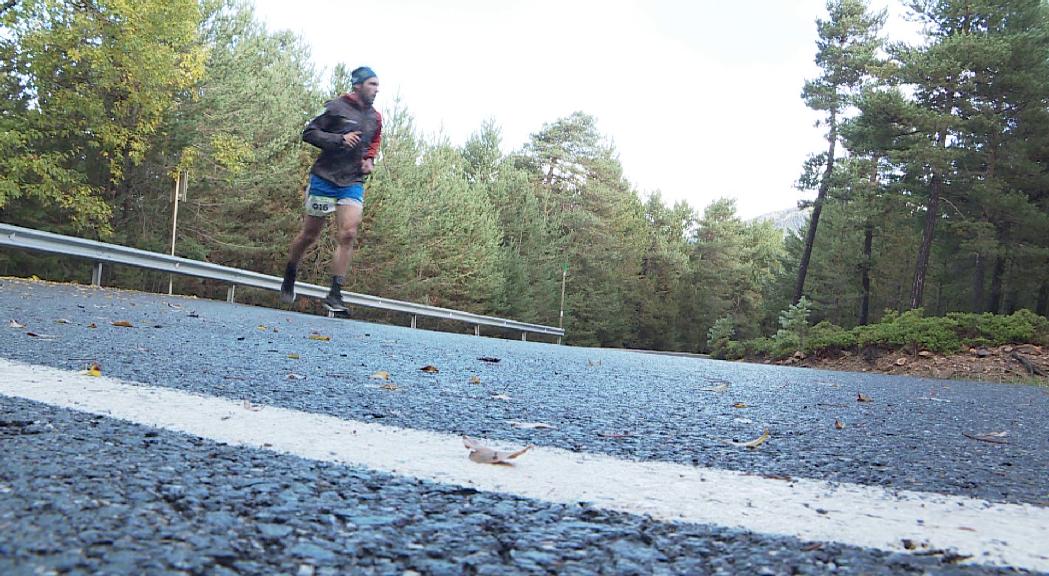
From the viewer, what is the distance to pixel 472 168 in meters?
38.7

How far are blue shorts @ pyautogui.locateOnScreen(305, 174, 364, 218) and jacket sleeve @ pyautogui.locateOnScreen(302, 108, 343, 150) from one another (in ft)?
1.26

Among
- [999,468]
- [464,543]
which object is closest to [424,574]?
[464,543]

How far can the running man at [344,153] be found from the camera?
6.15 m

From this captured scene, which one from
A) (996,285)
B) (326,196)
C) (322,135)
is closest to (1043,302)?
(996,285)

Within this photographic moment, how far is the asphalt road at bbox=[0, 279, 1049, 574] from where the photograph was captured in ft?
3.24

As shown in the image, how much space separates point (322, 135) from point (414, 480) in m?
5.14

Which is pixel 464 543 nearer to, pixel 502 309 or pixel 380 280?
pixel 380 280

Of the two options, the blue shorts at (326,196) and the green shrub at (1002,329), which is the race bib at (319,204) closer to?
the blue shorts at (326,196)

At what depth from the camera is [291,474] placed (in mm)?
1381

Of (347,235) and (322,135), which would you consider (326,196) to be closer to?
(347,235)

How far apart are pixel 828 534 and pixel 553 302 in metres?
38.3

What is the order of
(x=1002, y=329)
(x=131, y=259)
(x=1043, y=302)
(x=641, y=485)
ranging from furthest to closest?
(x=1043, y=302)
(x=1002, y=329)
(x=131, y=259)
(x=641, y=485)

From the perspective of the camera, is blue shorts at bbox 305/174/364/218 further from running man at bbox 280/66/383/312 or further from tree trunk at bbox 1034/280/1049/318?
tree trunk at bbox 1034/280/1049/318

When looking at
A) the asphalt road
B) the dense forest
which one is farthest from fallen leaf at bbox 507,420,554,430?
the dense forest
